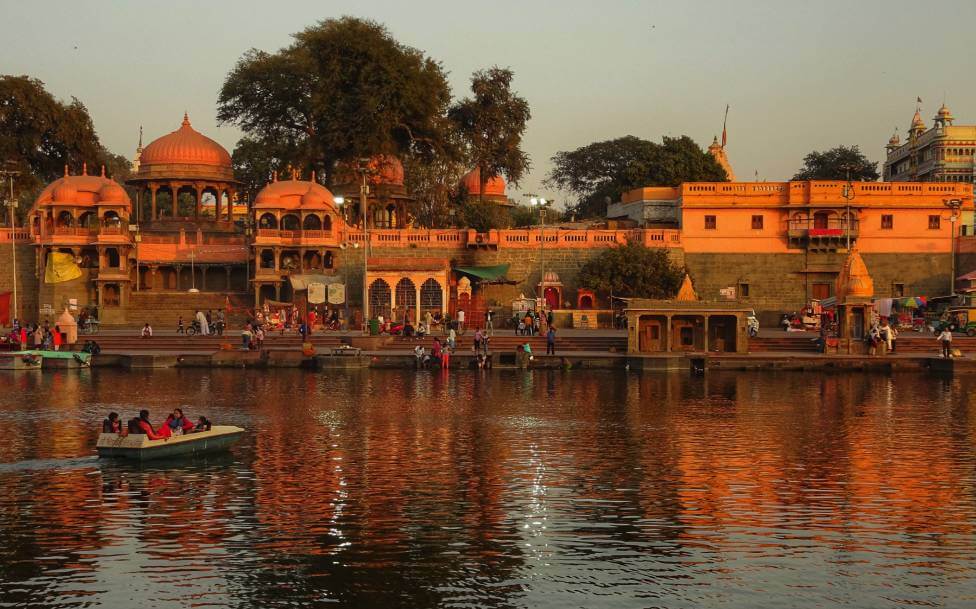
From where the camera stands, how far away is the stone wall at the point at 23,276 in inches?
2133

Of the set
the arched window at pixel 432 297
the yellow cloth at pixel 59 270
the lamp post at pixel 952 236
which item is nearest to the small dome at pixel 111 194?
the yellow cloth at pixel 59 270

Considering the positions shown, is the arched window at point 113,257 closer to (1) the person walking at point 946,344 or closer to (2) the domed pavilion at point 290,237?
(2) the domed pavilion at point 290,237

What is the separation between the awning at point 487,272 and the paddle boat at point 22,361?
66.6ft

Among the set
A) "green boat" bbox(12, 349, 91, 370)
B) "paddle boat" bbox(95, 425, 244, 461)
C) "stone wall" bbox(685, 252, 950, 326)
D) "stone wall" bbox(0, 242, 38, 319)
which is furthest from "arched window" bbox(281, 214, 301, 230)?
"paddle boat" bbox(95, 425, 244, 461)

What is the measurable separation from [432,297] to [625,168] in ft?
93.9

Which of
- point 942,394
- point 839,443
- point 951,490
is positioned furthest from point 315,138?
point 951,490

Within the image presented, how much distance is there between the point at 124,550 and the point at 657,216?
48871mm

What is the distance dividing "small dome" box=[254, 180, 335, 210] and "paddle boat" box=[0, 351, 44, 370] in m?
16.1

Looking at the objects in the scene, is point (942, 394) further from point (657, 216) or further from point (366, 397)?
point (657, 216)

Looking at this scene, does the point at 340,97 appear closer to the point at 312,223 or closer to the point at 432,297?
the point at 312,223

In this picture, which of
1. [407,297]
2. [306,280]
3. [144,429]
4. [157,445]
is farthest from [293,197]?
[157,445]

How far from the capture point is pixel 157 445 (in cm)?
2044

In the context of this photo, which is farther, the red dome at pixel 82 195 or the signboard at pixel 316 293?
the red dome at pixel 82 195

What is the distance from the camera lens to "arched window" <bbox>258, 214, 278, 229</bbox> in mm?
54500
